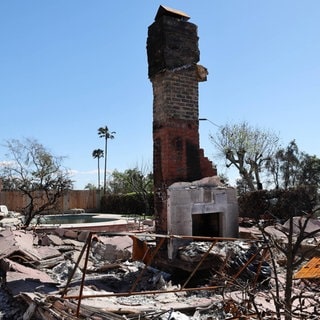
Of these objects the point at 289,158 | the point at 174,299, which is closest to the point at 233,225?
the point at 174,299

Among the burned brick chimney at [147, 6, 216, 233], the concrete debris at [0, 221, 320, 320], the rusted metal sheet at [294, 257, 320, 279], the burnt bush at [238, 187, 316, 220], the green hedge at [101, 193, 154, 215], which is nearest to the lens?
the concrete debris at [0, 221, 320, 320]

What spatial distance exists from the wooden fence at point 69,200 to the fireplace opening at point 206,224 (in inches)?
925

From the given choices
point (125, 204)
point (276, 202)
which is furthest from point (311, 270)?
point (125, 204)

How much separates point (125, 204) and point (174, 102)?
23.1 meters

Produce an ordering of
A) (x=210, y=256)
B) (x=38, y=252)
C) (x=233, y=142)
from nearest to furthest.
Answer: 1. (x=210, y=256)
2. (x=38, y=252)
3. (x=233, y=142)

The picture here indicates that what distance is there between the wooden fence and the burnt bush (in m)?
17.1

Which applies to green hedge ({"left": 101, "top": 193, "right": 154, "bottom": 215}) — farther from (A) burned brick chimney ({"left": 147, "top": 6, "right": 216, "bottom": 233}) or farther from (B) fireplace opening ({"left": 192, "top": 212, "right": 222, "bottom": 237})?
(A) burned brick chimney ({"left": 147, "top": 6, "right": 216, "bottom": 233})

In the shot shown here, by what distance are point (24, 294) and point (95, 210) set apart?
2815 centimetres

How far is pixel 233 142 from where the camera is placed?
30703 millimetres

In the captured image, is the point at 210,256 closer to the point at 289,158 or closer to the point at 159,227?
the point at 159,227

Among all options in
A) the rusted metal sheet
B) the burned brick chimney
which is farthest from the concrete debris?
the burned brick chimney

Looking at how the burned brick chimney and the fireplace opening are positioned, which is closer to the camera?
the burned brick chimney

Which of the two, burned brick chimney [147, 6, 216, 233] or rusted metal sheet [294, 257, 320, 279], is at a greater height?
burned brick chimney [147, 6, 216, 233]

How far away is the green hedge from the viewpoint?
29297mm
